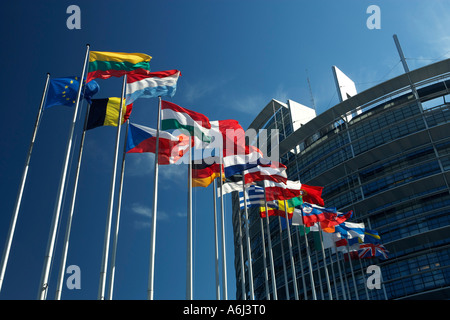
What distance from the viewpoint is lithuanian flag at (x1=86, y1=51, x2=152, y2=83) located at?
70.3 ft

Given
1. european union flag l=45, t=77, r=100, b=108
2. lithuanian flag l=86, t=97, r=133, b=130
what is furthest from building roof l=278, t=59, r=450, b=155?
european union flag l=45, t=77, r=100, b=108

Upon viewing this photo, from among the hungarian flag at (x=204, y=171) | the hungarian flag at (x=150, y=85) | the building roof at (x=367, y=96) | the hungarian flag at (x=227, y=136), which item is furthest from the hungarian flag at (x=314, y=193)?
the building roof at (x=367, y=96)

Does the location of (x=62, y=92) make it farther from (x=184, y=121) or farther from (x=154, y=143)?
(x=184, y=121)

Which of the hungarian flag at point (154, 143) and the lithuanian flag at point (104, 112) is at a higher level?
Result: the lithuanian flag at point (104, 112)

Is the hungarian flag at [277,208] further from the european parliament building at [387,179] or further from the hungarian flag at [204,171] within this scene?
the european parliament building at [387,179]

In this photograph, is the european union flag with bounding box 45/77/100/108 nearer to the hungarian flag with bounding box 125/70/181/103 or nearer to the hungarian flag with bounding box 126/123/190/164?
the hungarian flag with bounding box 125/70/181/103

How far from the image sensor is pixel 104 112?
21.5 m

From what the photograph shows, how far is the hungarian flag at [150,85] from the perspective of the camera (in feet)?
71.8

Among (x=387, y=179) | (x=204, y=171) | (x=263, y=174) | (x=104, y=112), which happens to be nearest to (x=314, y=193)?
(x=263, y=174)

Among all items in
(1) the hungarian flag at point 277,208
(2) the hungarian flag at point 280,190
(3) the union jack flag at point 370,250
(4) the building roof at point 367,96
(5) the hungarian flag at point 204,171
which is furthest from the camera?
(4) the building roof at point 367,96

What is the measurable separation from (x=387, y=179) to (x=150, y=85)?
3889 centimetres

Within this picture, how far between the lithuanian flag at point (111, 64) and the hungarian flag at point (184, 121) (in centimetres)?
232

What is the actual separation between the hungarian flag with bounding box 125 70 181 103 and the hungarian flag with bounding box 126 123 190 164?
5.25ft
